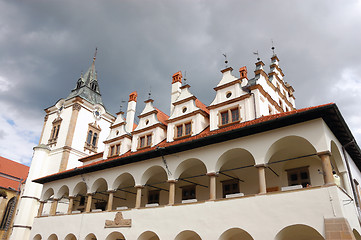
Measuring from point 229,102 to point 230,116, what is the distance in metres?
0.89

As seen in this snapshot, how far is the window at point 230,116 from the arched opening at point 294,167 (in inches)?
125

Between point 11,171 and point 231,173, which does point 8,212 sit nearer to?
point 11,171

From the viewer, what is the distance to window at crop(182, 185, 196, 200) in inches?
720

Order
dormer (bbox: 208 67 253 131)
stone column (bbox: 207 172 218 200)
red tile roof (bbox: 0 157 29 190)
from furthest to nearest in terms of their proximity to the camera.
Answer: red tile roof (bbox: 0 157 29 190) → dormer (bbox: 208 67 253 131) → stone column (bbox: 207 172 218 200)

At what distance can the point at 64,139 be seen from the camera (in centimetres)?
3269

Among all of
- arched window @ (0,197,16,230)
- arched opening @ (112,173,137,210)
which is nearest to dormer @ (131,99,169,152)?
arched opening @ (112,173,137,210)

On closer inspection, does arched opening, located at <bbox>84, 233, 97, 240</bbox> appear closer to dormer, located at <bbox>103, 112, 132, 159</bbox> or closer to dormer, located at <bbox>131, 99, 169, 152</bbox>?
dormer, located at <bbox>131, 99, 169, 152</bbox>

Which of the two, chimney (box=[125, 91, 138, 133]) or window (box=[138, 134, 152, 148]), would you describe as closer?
window (box=[138, 134, 152, 148])

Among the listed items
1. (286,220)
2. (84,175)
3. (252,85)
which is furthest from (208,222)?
(84,175)

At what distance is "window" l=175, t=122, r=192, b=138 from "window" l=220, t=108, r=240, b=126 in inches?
93.3

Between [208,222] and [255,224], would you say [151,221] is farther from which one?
[255,224]

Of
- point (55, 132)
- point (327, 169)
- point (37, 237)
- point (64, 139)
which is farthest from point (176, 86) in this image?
point (55, 132)

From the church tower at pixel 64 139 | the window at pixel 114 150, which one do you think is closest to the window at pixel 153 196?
the window at pixel 114 150

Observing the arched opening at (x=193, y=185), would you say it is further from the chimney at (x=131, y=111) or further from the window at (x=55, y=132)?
the window at (x=55, y=132)
